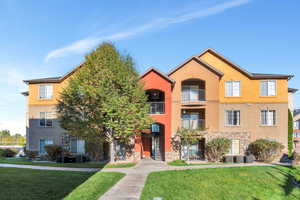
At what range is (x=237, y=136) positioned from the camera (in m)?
22.5

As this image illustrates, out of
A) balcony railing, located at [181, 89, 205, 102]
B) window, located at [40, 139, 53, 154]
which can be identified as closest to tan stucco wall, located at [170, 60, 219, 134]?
balcony railing, located at [181, 89, 205, 102]

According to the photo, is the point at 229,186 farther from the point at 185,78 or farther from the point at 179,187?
the point at 185,78

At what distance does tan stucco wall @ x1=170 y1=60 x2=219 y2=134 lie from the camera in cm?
2230

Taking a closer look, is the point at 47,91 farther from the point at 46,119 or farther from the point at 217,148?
the point at 217,148

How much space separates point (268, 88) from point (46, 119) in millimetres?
25866

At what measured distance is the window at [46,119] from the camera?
24547 mm

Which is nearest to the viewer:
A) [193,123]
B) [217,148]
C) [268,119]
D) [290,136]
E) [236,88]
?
[217,148]

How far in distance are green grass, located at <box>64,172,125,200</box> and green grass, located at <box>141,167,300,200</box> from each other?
80.4 inches

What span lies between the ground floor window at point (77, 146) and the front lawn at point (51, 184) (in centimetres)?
777

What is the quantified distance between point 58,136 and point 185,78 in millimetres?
16055

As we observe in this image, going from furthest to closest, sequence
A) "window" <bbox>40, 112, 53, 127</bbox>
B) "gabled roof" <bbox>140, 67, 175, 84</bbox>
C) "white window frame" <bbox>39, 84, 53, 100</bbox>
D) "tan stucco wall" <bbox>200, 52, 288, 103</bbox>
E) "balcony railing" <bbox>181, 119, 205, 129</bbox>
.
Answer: "white window frame" <bbox>39, 84, 53, 100</bbox> < "window" <bbox>40, 112, 53, 127</bbox> < "tan stucco wall" <bbox>200, 52, 288, 103</bbox> < "balcony railing" <bbox>181, 119, 205, 129</bbox> < "gabled roof" <bbox>140, 67, 175, 84</bbox>

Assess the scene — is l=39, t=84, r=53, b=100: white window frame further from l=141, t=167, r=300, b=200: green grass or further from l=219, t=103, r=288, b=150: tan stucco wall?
l=219, t=103, r=288, b=150: tan stucco wall

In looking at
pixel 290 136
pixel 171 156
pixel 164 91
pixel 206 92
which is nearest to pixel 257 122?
pixel 290 136

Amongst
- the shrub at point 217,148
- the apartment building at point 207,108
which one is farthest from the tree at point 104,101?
the shrub at point 217,148
